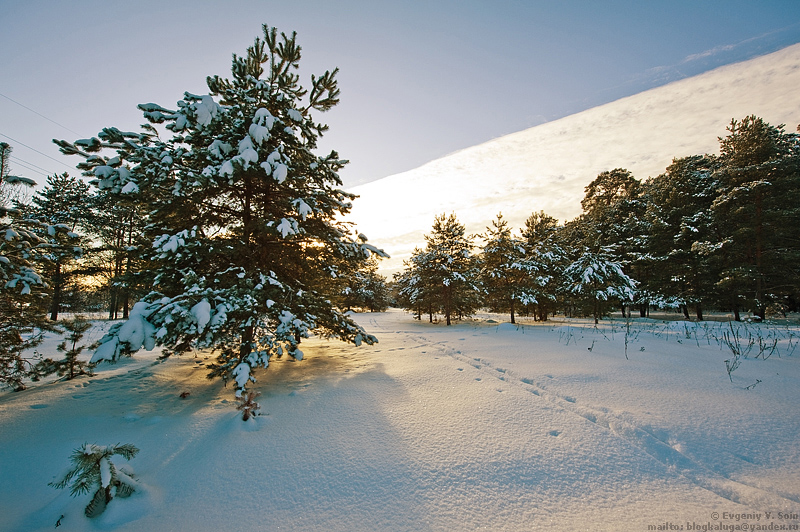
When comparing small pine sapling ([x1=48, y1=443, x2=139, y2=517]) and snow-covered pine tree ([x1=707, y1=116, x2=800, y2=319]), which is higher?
snow-covered pine tree ([x1=707, y1=116, x2=800, y2=319])

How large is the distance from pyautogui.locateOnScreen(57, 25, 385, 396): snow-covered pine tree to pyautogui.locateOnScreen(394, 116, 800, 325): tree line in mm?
11214

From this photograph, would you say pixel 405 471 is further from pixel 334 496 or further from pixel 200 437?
pixel 200 437

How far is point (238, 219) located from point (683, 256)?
28141 millimetres

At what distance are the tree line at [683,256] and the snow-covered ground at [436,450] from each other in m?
11.7

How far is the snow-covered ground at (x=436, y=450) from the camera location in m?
2.08

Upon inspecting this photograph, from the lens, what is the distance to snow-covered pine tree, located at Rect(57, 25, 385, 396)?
450cm

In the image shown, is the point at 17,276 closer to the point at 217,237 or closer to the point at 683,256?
the point at 217,237

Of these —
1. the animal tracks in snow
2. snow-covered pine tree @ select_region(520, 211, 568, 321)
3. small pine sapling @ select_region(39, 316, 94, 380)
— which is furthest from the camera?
snow-covered pine tree @ select_region(520, 211, 568, 321)

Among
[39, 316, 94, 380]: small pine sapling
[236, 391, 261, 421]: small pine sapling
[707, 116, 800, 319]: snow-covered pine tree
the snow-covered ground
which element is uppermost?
[707, 116, 800, 319]: snow-covered pine tree

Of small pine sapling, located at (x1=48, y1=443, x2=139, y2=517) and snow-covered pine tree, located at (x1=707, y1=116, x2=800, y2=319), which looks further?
snow-covered pine tree, located at (x1=707, y1=116, x2=800, y2=319)

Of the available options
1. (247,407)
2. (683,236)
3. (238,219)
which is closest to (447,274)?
(238,219)

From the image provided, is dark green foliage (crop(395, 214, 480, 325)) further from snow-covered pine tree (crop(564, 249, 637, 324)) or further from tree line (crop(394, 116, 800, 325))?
snow-covered pine tree (crop(564, 249, 637, 324))

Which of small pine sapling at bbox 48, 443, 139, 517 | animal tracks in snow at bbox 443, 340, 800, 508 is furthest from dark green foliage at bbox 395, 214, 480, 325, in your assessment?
small pine sapling at bbox 48, 443, 139, 517

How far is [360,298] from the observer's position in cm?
3512
